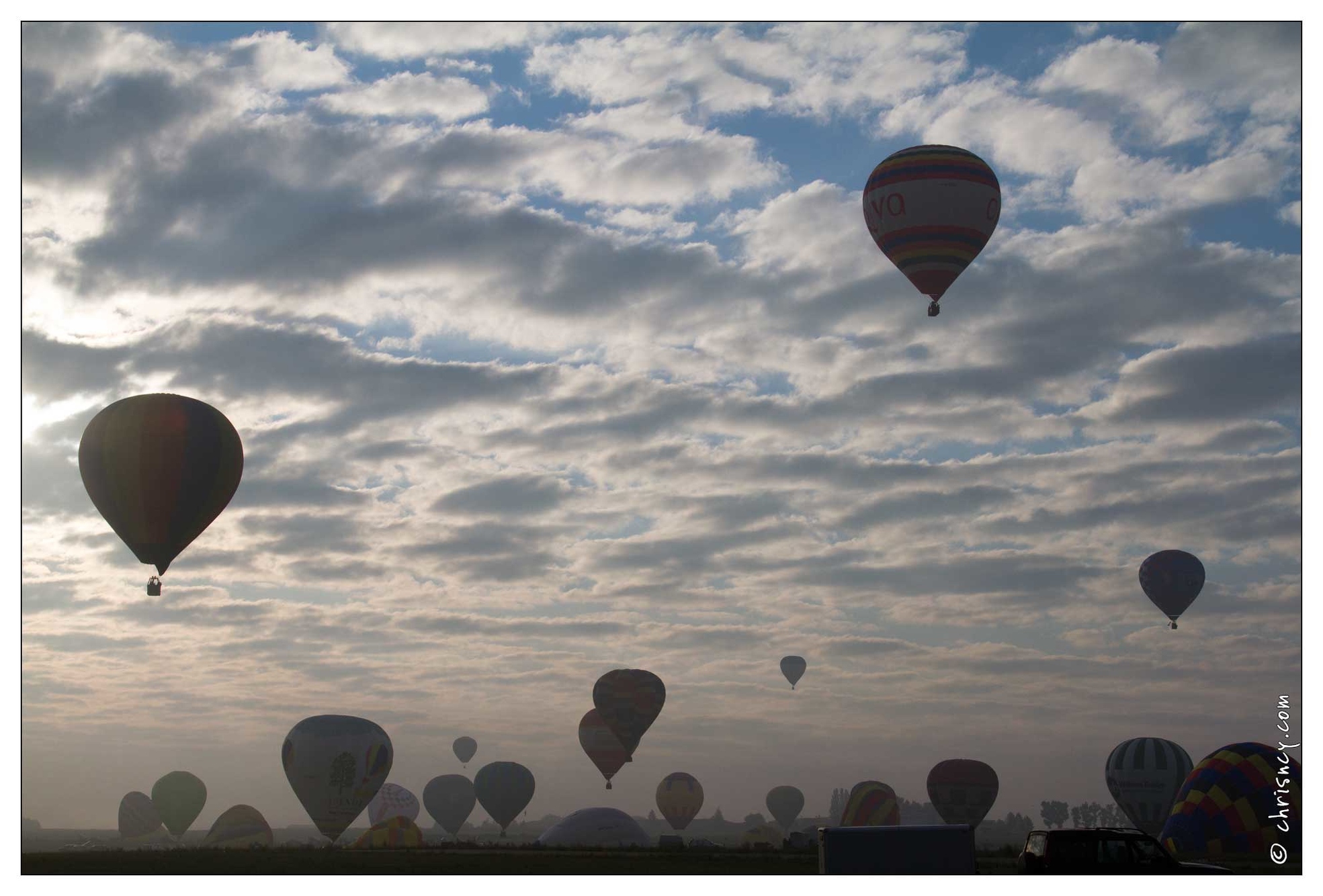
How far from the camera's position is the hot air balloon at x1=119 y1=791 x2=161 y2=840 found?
472 ft

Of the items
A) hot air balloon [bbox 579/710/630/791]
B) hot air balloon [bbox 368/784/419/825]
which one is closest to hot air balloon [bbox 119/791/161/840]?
hot air balloon [bbox 368/784/419/825]

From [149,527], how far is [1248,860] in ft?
140

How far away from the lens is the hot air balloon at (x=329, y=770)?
79188 millimetres

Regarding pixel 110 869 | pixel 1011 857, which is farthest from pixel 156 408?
pixel 1011 857

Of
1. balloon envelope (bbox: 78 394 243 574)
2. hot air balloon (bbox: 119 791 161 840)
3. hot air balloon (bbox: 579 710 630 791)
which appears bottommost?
hot air balloon (bbox: 119 791 161 840)

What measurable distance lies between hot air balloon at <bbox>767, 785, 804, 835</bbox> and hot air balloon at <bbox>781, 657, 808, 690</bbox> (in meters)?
→ 61.2

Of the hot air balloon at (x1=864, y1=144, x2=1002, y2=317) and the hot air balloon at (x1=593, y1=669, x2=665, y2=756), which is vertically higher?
the hot air balloon at (x1=864, y1=144, x2=1002, y2=317)

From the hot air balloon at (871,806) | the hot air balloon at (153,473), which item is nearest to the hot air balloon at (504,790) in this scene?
the hot air balloon at (871,806)

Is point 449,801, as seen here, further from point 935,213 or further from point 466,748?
point 935,213

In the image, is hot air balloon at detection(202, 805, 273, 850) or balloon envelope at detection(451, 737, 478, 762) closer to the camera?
hot air balloon at detection(202, 805, 273, 850)

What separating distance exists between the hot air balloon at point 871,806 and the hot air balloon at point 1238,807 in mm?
34613

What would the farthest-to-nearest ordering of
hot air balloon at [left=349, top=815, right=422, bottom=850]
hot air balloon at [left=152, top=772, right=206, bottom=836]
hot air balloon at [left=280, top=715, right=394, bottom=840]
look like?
hot air balloon at [left=152, top=772, right=206, bottom=836] < hot air balloon at [left=280, top=715, right=394, bottom=840] < hot air balloon at [left=349, top=815, right=422, bottom=850]

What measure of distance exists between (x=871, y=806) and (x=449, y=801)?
64539mm

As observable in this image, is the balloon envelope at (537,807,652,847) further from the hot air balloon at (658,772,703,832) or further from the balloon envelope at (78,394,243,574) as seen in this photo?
the hot air balloon at (658,772,703,832)
